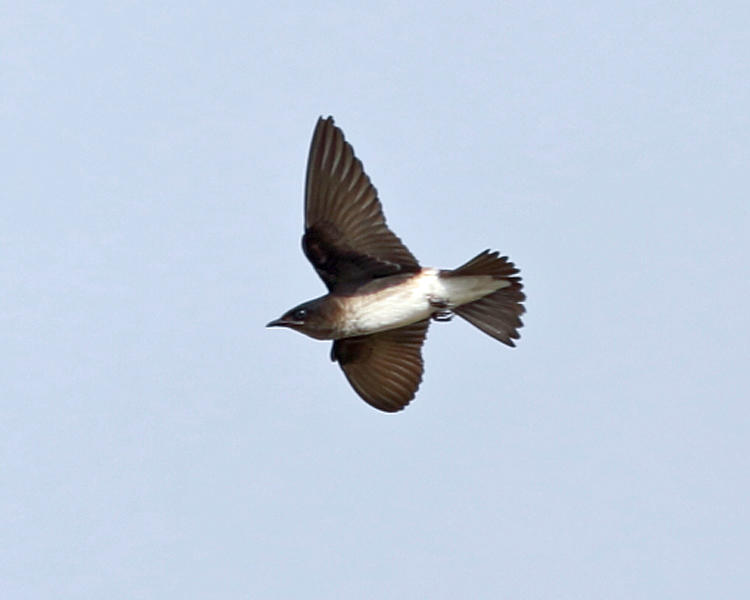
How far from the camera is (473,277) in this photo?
1194 cm

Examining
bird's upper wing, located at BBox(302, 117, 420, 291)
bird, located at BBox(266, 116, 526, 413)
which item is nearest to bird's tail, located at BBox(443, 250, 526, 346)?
bird, located at BBox(266, 116, 526, 413)

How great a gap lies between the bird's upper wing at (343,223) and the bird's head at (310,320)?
0.24m

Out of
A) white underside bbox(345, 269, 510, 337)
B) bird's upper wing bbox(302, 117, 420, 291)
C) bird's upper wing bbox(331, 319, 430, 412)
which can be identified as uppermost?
bird's upper wing bbox(302, 117, 420, 291)

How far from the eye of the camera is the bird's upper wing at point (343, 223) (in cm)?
1211

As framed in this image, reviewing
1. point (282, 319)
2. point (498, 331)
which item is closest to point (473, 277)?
point (498, 331)

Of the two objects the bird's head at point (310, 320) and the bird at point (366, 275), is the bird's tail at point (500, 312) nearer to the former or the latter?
the bird at point (366, 275)

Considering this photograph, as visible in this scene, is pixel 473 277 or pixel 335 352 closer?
pixel 473 277

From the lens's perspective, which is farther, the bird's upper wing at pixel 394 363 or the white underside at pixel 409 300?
the bird's upper wing at pixel 394 363

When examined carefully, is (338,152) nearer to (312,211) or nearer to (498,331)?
(312,211)

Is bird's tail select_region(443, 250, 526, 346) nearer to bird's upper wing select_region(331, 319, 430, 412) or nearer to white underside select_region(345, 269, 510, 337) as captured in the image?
white underside select_region(345, 269, 510, 337)

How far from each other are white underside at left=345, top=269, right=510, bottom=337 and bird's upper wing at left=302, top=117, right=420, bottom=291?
0.14 m

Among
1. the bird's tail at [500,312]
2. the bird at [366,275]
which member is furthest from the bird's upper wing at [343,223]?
the bird's tail at [500,312]

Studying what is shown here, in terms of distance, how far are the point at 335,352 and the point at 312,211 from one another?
3.40 ft

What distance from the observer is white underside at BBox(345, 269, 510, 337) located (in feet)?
39.5
